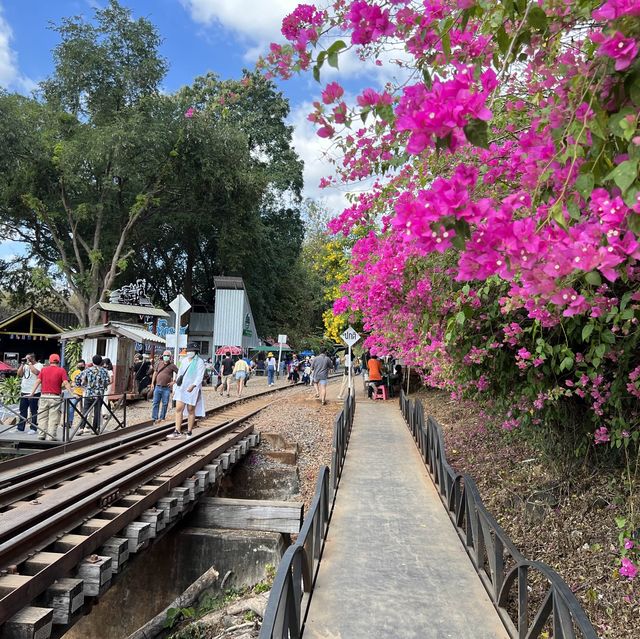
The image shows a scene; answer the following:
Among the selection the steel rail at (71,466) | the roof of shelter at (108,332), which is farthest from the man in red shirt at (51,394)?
the roof of shelter at (108,332)

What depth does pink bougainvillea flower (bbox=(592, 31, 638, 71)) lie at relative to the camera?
1.63 m

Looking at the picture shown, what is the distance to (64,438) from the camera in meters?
9.53

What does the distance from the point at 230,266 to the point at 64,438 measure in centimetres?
2474

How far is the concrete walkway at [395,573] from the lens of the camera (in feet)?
12.8

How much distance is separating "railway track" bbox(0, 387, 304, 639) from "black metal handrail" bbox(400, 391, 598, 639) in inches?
132

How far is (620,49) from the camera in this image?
1.65 meters

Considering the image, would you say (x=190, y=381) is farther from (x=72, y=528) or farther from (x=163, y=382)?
(x=72, y=528)

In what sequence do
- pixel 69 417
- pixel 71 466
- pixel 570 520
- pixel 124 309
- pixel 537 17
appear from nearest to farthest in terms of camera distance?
pixel 537 17, pixel 570 520, pixel 71 466, pixel 69 417, pixel 124 309

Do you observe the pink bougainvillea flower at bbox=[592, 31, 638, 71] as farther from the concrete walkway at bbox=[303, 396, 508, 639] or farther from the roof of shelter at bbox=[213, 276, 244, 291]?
the roof of shelter at bbox=[213, 276, 244, 291]

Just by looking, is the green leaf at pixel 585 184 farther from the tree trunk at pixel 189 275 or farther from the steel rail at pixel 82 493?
the tree trunk at pixel 189 275

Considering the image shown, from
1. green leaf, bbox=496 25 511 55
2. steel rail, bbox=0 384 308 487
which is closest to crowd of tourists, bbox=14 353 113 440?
steel rail, bbox=0 384 308 487

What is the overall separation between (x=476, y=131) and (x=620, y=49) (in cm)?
47

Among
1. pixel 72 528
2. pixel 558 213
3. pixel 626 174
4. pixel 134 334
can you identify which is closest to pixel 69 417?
pixel 72 528

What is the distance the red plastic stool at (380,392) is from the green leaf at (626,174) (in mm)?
18759
